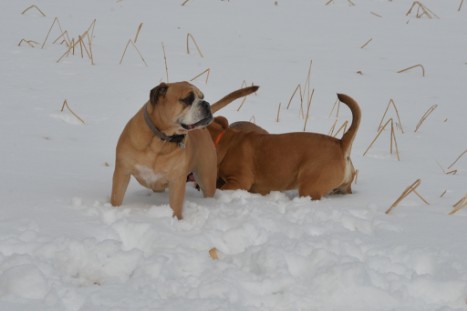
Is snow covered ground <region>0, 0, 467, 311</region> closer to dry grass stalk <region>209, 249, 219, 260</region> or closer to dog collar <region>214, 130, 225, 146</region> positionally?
dry grass stalk <region>209, 249, 219, 260</region>

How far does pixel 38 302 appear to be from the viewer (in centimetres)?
264

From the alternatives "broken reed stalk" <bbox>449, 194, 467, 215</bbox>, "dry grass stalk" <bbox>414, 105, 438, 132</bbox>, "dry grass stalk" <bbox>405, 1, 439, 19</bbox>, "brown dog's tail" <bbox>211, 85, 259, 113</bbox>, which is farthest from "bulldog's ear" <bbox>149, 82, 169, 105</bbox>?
"dry grass stalk" <bbox>405, 1, 439, 19</bbox>

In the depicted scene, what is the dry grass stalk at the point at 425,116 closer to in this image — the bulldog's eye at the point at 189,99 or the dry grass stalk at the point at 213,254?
the bulldog's eye at the point at 189,99

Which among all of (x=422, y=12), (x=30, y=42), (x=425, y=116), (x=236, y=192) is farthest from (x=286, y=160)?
(x=422, y=12)

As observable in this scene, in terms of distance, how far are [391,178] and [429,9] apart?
5243mm

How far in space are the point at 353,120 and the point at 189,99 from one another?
1266 millimetres

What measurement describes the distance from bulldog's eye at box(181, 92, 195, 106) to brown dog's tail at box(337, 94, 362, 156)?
117 centimetres

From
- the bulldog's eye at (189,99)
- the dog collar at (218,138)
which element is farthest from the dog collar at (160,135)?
the dog collar at (218,138)

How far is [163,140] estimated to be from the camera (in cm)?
367

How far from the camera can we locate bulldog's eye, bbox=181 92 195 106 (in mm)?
3564

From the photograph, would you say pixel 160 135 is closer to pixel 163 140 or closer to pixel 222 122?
pixel 163 140

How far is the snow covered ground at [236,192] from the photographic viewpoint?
292 centimetres

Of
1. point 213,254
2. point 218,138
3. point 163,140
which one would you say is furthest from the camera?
point 218,138

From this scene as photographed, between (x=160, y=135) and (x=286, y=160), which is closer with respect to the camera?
(x=160, y=135)
